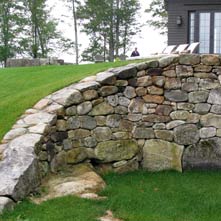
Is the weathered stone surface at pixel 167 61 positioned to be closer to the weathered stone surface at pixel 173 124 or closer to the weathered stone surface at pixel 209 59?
the weathered stone surface at pixel 209 59

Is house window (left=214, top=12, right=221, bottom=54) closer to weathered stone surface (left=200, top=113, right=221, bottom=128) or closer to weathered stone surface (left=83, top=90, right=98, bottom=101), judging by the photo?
weathered stone surface (left=200, top=113, right=221, bottom=128)

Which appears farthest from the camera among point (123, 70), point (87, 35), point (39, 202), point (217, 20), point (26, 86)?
point (87, 35)

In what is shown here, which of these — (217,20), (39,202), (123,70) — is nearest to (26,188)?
(39,202)

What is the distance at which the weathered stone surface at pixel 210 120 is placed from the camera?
6543mm

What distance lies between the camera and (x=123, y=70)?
6.25 m

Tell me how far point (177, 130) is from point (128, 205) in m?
2.11

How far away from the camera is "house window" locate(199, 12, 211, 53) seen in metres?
13.4

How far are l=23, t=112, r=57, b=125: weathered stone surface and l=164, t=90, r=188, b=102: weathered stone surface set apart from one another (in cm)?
181

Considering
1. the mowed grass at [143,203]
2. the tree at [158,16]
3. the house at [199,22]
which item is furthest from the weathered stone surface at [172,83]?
the tree at [158,16]

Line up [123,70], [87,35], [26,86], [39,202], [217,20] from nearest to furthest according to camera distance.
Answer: [39,202] → [123,70] → [26,86] → [217,20] → [87,35]

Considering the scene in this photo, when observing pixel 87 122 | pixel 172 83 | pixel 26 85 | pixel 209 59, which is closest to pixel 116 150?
pixel 87 122

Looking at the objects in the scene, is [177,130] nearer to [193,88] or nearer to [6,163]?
A: [193,88]

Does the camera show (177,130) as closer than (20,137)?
No

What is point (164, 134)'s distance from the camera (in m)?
6.41
